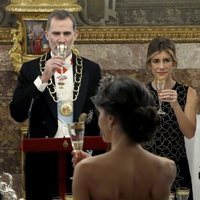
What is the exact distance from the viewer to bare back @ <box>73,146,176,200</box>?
12.0 ft

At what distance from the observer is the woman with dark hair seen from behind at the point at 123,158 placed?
3678mm

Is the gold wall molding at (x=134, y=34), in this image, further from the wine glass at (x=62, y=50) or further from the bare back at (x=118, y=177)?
the bare back at (x=118, y=177)

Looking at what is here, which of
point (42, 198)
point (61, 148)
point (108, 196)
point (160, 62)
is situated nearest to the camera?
point (108, 196)

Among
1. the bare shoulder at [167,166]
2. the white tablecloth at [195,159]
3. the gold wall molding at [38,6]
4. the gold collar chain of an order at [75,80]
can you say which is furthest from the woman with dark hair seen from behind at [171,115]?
the bare shoulder at [167,166]

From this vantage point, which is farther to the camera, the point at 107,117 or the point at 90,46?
the point at 90,46

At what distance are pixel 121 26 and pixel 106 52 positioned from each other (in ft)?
0.86

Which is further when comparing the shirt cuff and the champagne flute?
the shirt cuff

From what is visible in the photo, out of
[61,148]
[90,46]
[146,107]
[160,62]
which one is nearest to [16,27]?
[90,46]

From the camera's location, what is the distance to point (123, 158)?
372 cm

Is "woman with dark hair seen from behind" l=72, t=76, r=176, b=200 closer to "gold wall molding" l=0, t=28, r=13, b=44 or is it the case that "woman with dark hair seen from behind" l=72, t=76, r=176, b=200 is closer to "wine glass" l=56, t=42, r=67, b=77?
"wine glass" l=56, t=42, r=67, b=77

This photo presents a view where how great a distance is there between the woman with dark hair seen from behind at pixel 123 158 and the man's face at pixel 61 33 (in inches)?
80.0

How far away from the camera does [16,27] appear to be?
8016 millimetres

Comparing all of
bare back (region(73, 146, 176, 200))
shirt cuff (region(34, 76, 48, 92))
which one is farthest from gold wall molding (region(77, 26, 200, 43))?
bare back (region(73, 146, 176, 200))

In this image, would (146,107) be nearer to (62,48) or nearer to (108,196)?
(108,196)
